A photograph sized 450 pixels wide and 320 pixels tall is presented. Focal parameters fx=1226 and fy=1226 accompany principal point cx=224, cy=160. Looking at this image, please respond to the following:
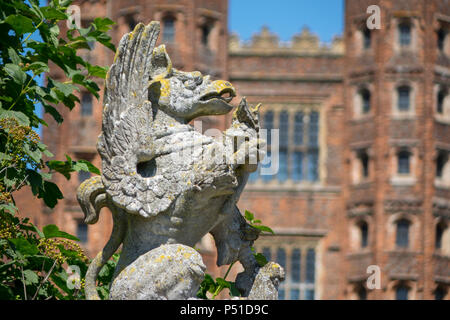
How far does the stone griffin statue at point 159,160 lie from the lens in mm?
6777

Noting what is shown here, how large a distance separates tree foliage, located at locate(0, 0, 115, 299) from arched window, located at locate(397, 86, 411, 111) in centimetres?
2712

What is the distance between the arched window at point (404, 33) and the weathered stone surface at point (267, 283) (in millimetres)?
29124

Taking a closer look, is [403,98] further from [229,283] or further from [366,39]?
[229,283]

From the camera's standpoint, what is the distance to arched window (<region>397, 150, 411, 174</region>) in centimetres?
3506

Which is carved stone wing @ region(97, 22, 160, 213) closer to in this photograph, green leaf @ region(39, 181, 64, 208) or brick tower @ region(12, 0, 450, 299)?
green leaf @ region(39, 181, 64, 208)

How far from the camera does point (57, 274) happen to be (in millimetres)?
8125

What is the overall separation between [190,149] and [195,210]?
1.13 ft

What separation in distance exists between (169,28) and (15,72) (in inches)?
1108

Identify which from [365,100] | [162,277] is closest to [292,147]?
[365,100]

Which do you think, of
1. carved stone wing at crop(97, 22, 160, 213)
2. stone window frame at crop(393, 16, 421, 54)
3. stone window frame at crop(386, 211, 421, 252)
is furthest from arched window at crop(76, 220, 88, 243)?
carved stone wing at crop(97, 22, 160, 213)

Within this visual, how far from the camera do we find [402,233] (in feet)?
114

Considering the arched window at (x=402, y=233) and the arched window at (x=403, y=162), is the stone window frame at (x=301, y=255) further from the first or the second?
the arched window at (x=403, y=162)
